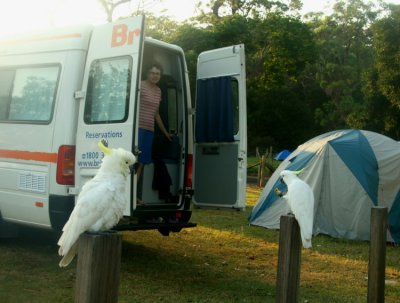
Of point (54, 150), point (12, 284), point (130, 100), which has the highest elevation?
point (130, 100)

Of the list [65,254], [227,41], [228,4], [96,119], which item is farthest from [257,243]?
[228,4]

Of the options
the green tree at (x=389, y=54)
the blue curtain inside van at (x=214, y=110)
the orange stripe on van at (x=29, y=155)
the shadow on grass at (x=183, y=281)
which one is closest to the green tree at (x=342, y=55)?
the green tree at (x=389, y=54)

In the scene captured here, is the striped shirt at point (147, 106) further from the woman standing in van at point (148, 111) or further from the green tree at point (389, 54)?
the green tree at point (389, 54)

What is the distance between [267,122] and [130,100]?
114 feet

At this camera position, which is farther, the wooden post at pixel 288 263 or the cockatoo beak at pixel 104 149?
the cockatoo beak at pixel 104 149

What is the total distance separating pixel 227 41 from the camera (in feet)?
103

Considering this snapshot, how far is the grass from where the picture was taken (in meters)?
5.80

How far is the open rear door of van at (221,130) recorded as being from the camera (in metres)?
7.11

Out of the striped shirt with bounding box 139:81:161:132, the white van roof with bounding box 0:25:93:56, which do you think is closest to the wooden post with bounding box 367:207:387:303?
the striped shirt with bounding box 139:81:161:132

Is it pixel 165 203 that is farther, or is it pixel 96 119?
pixel 165 203

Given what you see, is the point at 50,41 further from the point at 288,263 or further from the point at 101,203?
the point at 288,263

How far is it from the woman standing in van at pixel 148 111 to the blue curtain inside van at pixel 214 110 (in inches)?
26.0

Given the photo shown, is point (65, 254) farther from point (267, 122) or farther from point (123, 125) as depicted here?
point (267, 122)

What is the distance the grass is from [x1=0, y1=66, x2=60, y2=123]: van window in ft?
5.96
